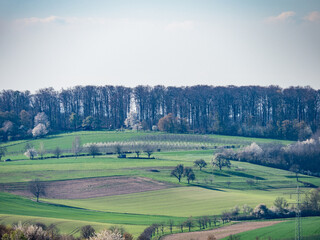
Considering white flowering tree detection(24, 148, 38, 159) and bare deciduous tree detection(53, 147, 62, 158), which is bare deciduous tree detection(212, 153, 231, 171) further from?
Answer: white flowering tree detection(24, 148, 38, 159)

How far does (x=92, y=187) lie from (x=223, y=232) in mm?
31683

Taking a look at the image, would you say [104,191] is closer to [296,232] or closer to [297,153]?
[296,232]

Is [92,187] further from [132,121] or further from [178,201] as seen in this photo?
[132,121]

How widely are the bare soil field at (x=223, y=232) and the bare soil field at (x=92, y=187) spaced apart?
23.6m

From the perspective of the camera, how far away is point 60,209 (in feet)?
207

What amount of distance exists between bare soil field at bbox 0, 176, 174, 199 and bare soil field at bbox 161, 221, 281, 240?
23.6m

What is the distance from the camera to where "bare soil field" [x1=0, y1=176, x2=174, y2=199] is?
73000 mm

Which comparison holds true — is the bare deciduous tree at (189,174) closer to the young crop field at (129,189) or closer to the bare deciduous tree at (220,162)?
the young crop field at (129,189)

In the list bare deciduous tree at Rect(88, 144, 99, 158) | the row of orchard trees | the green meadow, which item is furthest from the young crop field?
the row of orchard trees

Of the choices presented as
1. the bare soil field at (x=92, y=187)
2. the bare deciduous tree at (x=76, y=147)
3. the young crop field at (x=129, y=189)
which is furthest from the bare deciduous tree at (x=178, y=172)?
the bare deciduous tree at (x=76, y=147)

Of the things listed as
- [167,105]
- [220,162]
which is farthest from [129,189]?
[167,105]

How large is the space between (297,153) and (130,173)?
43.3 meters

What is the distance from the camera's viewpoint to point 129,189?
75.9m

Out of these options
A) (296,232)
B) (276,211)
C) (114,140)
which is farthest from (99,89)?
(296,232)
